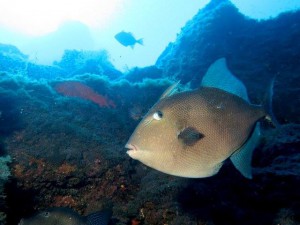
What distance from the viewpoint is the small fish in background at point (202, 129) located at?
4.92 feet

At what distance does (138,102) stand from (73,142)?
125 inches

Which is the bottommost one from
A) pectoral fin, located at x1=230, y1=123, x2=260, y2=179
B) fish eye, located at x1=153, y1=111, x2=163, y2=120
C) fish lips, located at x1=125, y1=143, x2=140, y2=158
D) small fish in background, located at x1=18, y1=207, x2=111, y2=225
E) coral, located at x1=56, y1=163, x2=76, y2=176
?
coral, located at x1=56, y1=163, x2=76, y2=176

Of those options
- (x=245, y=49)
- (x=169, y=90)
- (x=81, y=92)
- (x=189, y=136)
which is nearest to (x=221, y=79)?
(x=169, y=90)

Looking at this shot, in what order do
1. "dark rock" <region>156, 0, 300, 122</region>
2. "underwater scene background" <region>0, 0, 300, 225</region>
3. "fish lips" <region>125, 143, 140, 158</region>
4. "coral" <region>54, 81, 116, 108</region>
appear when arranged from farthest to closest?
"dark rock" <region>156, 0, 300, 122</region>, "coral" <region>54, 81, 116, 108</region>, "underwater scene background" <region>0, 0, 300, 225</region>, "fish lips" <region>125, 143, 140, 158</region>

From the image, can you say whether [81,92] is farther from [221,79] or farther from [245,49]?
[245,49]

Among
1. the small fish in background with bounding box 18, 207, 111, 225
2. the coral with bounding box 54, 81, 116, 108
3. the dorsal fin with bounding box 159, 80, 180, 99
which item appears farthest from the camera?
the coral with bounding box 54, 81, 116, 108

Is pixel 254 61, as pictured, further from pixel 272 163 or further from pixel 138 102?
pixel 272 163

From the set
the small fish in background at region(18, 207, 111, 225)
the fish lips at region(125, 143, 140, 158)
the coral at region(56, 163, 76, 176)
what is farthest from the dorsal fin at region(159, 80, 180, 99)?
the coral at region(56, 163, 76, 176)

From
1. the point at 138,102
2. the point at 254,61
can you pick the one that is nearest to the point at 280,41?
the point at 254,61

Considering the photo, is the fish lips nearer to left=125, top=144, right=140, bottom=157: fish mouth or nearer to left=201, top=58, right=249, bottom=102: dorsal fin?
left=125, top=144, right=140, bottom=157: fish mouth

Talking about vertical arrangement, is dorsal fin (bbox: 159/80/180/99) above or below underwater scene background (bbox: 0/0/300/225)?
above

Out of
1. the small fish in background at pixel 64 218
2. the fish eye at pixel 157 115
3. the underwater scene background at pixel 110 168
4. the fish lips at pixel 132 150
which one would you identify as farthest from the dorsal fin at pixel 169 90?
the small fish in background at pixel 64 218

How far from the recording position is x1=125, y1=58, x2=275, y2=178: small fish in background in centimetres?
150

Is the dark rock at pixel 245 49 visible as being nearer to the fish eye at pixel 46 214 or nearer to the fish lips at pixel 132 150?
the fish eye at pixel 46 214
